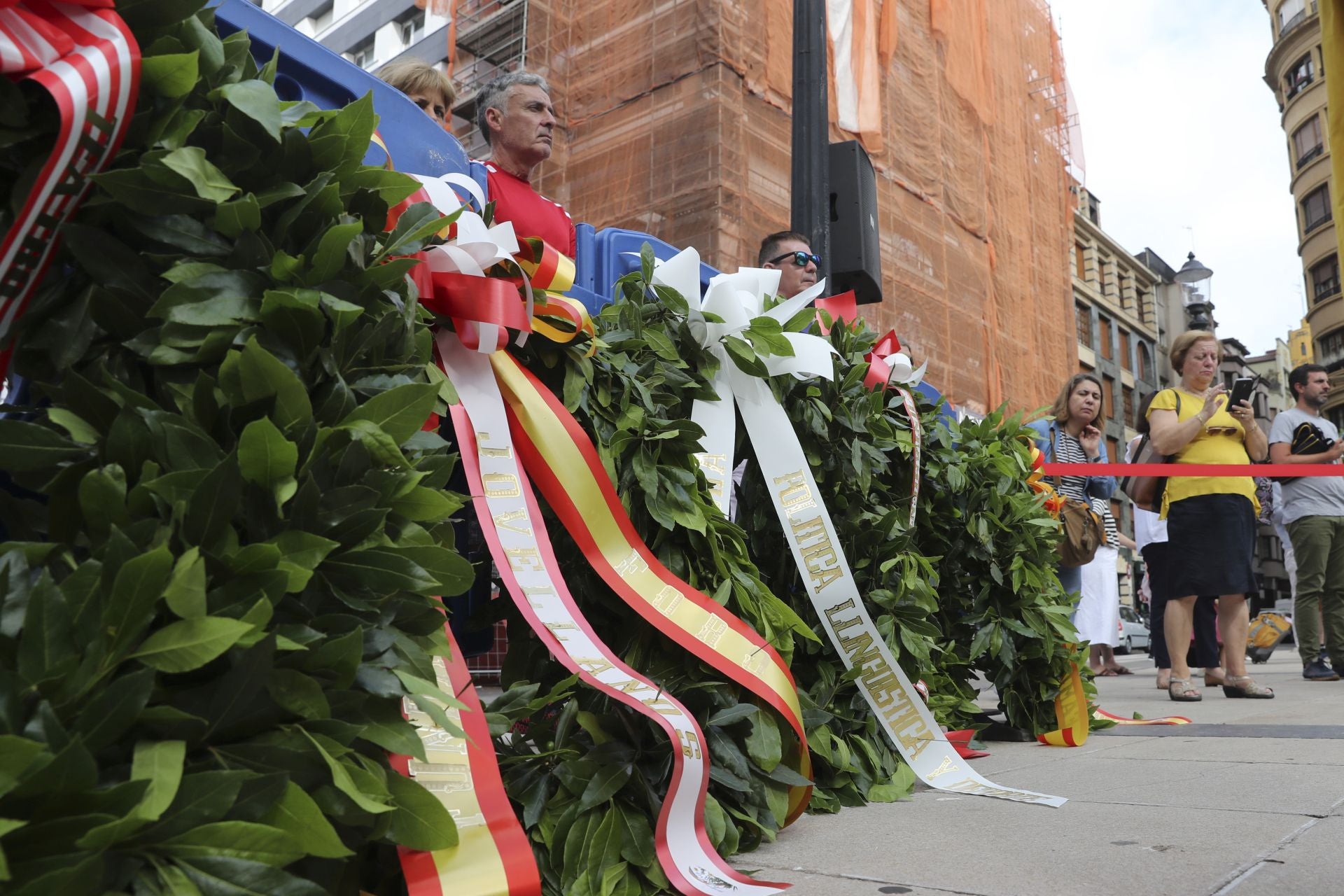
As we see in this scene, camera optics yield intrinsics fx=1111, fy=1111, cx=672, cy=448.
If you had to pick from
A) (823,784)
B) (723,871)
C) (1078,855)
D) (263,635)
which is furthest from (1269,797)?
(263,635)

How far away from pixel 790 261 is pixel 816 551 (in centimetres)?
183

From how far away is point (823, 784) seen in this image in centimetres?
256

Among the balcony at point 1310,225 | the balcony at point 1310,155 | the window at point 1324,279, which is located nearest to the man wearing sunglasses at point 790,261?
the balcony at point 1310,155

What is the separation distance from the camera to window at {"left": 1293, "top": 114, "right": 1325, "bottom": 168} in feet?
115

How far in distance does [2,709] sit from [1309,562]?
687 centimetres

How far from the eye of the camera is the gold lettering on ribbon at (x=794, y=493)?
2668 millimetres

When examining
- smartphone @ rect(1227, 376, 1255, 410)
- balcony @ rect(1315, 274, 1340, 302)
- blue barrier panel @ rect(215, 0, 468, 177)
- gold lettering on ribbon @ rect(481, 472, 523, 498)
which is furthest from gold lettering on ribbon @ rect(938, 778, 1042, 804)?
balcony @ rect(1315, 274, 1340, 302)

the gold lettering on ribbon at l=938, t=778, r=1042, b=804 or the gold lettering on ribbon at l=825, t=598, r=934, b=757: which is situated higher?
the gold lettering on ribbon at l=825, t=598, r=934, b=757

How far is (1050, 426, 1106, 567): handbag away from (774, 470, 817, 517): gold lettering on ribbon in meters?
2.99

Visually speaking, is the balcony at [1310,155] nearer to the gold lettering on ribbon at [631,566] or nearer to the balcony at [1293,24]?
the balcony at [1293,24]

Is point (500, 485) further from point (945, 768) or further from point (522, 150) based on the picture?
point (522, 150)

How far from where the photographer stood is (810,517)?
2680 millimetres

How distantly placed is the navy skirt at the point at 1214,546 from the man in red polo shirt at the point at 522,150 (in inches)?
134

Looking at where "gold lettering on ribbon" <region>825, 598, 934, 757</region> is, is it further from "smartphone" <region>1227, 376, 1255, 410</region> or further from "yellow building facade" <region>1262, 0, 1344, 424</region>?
"yellow building facade" <region>1262, 0, 1344, 424</region>
